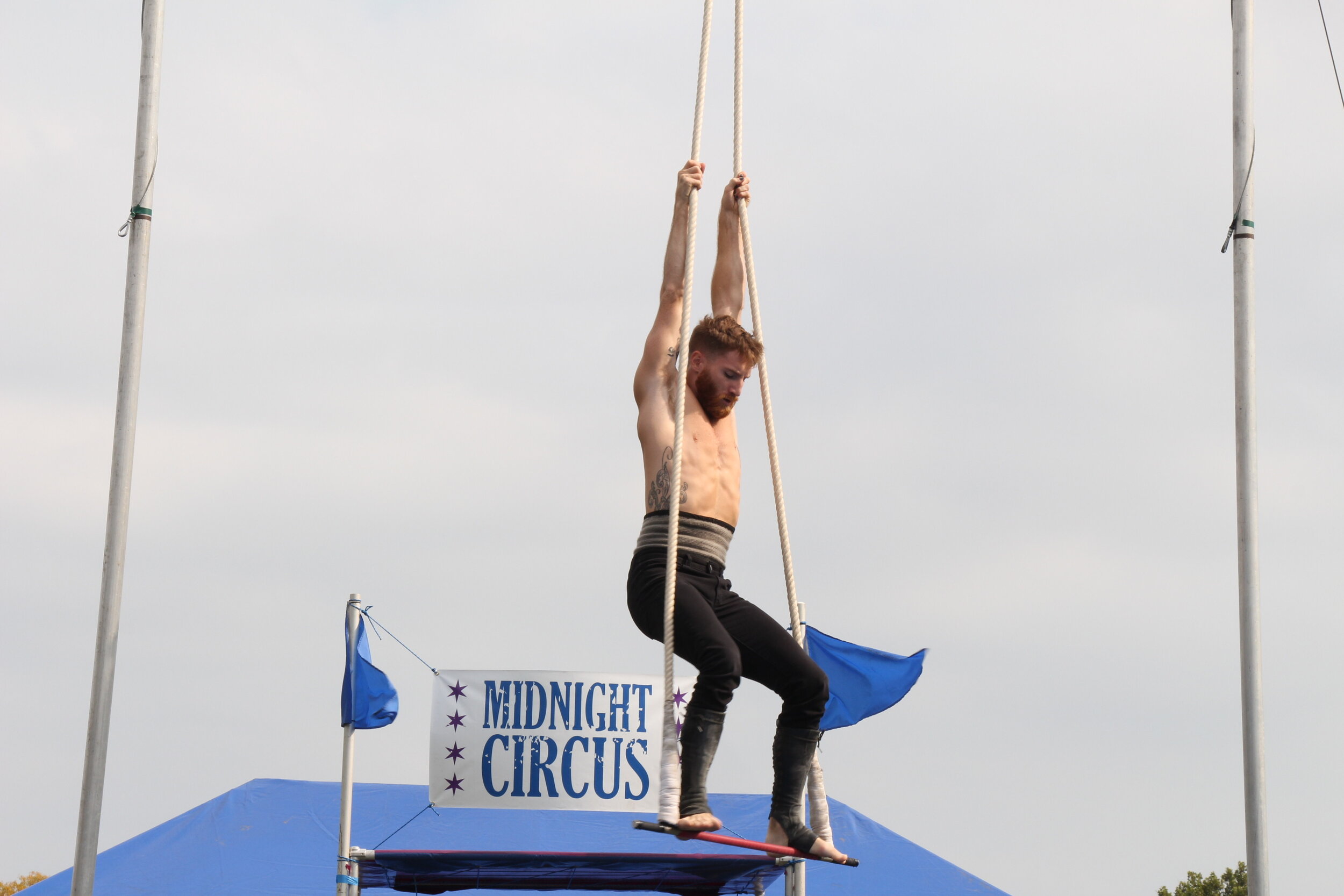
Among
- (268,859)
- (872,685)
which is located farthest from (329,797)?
(872,685)

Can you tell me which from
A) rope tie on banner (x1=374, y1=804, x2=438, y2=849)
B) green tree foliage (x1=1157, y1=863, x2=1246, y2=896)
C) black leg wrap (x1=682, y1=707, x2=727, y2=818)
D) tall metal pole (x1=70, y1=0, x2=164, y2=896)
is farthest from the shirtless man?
green tree foliage (x1=1157, y1=863, x2=1246, y2=896)

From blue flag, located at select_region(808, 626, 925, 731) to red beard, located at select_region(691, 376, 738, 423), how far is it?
14.3 ft

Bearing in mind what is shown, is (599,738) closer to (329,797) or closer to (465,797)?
(465,797)

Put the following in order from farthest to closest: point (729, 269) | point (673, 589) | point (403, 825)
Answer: point (403, 825) → point (729, 269) → point (673, 589)

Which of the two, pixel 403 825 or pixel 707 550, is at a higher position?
pixel 707 550

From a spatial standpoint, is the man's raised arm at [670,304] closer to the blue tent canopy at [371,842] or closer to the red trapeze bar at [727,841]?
the red trapeze bar at [727,841]

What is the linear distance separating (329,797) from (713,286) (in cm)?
870

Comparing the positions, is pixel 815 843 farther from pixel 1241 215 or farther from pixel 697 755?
pixel 1241 215

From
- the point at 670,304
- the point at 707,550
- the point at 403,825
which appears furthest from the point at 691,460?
the point at 403,825

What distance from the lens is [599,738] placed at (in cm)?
1005

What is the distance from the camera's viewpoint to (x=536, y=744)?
10.0 m

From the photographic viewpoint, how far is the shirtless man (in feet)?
19.0

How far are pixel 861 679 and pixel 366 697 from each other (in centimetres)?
338

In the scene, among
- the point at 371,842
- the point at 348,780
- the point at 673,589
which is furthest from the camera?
the point at 371,842
